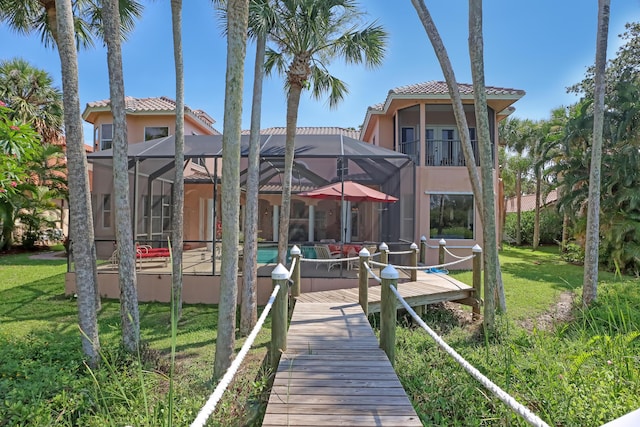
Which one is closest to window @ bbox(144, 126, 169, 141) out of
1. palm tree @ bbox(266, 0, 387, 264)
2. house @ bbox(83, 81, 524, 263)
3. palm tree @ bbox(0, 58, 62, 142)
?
house @ bbox(83, 81, 524, 263)

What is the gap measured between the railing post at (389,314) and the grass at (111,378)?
5.36 feet

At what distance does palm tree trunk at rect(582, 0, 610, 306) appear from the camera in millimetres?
7574

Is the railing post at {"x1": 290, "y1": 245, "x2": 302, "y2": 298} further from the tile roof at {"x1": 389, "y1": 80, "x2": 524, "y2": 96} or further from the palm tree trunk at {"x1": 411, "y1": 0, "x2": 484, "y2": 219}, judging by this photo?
the tile roof at {"x1": 389, "y1": 80, "x2": 524, "y2": 96}

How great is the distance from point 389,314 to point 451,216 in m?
11.2

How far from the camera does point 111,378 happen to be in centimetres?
409

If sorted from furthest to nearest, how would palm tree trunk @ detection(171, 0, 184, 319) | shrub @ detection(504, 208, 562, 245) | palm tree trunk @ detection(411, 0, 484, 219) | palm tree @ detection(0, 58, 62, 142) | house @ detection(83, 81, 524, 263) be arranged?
shrub @ detection(504, 208, 562, 245) < palm tree @ detection(0, 58, 62, 142) < house @ detection(83, 81, 524, 263) < palm tree trunk @ detection(171, 0, 184, 319) < palm tree trunk @ detection(411, 0, 484, 219)

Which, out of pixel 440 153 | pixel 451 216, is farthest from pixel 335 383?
pixel 440 153

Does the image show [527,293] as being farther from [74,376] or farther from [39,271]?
[39,271]

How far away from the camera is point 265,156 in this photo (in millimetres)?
11469

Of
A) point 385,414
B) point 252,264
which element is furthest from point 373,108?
point 385,414

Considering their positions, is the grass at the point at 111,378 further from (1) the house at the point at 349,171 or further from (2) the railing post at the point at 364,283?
(1) the house at the point at 349,171

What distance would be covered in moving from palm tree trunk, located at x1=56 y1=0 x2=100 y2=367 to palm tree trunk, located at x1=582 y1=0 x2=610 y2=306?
29.8 ft

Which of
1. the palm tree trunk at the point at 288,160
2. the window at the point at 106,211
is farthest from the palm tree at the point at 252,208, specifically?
the window at the point at 106,211

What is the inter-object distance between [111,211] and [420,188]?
480 inches
